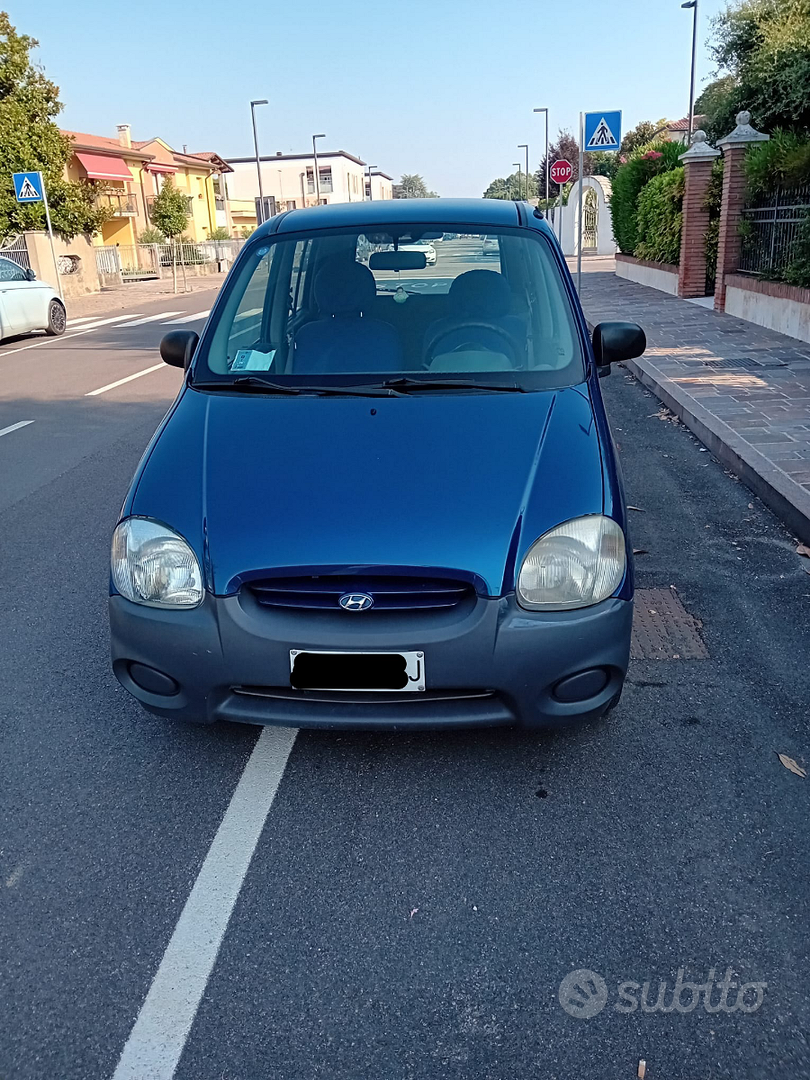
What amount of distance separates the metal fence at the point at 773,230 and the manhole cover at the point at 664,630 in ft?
28.7

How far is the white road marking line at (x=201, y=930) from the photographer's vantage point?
82.1 inches

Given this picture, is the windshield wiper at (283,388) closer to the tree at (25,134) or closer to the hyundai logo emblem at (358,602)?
the hyundai logo emblem at (358,602)

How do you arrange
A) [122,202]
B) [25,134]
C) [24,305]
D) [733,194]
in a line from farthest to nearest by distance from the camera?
[122,202]
[25,134]
[24,305]
[733,194]

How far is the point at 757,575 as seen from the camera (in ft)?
15.8

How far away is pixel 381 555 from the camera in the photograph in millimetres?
2727

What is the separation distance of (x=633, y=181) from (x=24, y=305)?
14779 millimetres

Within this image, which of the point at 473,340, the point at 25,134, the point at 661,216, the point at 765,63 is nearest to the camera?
Answer: the point at 473,340

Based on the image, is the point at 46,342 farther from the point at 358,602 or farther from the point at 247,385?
the point at 358,602

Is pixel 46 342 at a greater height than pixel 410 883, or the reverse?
pixel 410 883

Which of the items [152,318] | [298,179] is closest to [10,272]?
[152,318]

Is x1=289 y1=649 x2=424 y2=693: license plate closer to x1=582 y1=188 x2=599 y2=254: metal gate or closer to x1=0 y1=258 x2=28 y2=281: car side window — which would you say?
x1=0 y1=258 x2=28 y2=281: car side window

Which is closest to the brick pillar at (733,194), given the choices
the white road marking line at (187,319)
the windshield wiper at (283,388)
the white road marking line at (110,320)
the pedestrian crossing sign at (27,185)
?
the white road marking line at (187,319)

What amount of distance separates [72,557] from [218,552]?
114 inches

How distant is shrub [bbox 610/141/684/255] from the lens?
22.2 metres
